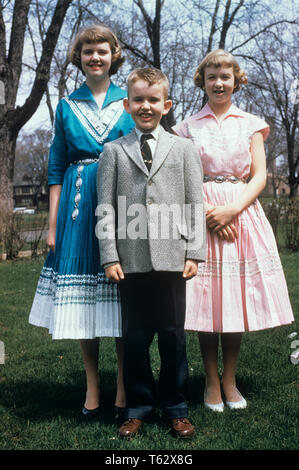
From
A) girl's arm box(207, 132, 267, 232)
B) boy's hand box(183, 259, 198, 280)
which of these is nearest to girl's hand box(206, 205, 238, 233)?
girl's arm box(207, 132, 267, 232)

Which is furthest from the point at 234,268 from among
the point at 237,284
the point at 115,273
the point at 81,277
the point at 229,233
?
the point at 81,277

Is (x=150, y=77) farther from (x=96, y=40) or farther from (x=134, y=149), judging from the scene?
(x=96, y=40)

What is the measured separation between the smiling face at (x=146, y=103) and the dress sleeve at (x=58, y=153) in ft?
1.59

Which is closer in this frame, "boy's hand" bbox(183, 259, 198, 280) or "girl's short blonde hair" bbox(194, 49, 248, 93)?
"boy's hand" bbox(183, 259, 198, 280)

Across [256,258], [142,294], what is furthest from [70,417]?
[256,258]

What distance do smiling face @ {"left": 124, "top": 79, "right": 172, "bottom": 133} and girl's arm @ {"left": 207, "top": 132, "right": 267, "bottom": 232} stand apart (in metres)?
0.61

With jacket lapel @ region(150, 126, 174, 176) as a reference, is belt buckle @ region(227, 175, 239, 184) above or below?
below

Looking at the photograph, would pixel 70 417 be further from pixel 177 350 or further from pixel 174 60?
pixel 174 60

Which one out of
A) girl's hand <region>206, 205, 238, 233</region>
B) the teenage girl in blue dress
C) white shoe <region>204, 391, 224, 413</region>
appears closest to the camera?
the teenage girl in blue dress

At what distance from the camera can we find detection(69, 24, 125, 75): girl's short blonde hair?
279cm

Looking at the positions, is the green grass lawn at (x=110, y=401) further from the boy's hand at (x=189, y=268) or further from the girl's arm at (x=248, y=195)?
the girl's arm at (x=248, y=195)

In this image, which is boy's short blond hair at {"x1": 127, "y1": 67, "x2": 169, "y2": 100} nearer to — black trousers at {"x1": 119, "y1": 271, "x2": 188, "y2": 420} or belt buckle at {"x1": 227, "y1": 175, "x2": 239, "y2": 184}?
belt buckle at {"x1": 227, "y1": 175, "x2": 239, "y2": 184}

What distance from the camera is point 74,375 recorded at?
12.2 feet

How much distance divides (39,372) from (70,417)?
95 centimetres
